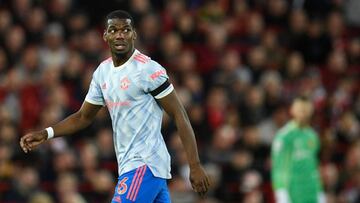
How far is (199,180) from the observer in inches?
258

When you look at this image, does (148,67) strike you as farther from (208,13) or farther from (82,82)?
(208,13)

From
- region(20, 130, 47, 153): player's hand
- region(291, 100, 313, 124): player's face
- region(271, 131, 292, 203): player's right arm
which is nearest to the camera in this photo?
region(20, 130, 47, 153): player's hand

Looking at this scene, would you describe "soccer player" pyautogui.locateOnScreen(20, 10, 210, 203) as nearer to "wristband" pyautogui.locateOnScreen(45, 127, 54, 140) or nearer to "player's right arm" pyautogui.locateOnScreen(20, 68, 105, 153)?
"player's right arm" pyautogui.locateOnScreen(20, 68, 105, 153)

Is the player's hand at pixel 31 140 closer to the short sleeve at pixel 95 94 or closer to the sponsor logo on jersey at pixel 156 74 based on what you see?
the short sleeve at pixel 95 94

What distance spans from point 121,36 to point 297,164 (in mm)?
4523

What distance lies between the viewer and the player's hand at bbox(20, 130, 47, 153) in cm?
713

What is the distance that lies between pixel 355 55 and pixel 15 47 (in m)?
6.25

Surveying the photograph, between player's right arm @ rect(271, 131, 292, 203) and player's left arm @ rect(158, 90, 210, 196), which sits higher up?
player's left arm @ rect(158, 90, 210, 196)

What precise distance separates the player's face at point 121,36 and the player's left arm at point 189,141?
0.46m

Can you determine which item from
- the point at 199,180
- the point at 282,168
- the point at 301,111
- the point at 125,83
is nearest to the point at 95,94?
the point at 125,83

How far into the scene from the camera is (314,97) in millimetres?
15883

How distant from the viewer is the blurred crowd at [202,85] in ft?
42.7

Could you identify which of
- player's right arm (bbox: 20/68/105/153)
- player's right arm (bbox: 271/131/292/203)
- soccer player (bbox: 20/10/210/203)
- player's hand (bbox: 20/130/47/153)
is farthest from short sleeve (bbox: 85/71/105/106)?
player's right arm (bbox: 271/131/292/203)

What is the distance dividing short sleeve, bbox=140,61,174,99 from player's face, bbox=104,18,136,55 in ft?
0.71
